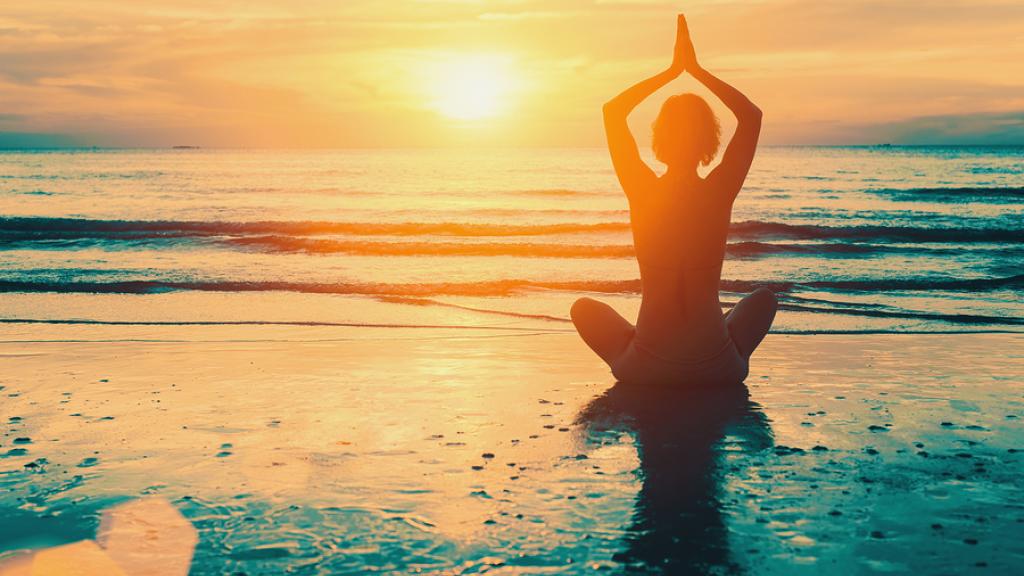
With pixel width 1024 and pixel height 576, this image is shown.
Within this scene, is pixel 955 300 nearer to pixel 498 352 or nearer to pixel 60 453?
pixel 498 352

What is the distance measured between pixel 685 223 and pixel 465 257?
12.8m

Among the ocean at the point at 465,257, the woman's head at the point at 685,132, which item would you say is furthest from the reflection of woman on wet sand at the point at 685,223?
the ocean at the point at 465,257

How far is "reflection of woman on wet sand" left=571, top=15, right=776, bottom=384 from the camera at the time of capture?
18.0 ft

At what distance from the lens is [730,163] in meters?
5.55

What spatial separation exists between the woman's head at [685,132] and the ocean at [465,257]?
168 inches

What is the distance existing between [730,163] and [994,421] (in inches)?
85.8

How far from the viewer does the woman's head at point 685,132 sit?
5402 mm

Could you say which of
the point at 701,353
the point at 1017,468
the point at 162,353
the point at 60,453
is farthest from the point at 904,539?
the point at 162,353

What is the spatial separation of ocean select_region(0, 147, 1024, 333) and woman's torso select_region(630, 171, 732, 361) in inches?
147

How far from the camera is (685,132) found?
214 inches

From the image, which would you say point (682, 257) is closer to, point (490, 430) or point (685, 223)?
point (685, 223)

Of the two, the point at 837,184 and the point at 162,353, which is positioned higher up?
the point at 837,184

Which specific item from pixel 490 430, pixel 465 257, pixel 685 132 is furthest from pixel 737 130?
pixel 465 257

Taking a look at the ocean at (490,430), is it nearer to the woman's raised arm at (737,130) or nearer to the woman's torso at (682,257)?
the woman's torso at (682,257)
